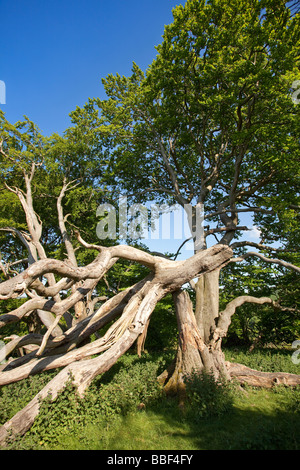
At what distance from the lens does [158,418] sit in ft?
18.4

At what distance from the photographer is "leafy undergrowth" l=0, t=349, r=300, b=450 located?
4.51 m

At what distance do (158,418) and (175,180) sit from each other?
10.3 meters

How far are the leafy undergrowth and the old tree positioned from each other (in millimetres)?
442

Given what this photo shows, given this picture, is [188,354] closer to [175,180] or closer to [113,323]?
[113,323]

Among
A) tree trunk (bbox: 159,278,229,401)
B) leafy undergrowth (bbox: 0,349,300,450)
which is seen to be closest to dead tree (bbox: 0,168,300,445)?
tree trunk (bbox: 159,278,229,401)

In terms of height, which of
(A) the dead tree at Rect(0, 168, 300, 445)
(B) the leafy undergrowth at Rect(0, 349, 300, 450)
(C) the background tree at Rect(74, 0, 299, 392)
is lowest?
(B) the leafy undergrowth at Rect(0, 349, 300, 450)

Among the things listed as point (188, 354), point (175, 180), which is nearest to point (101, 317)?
point (188, 354)

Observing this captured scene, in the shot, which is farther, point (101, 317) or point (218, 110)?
point (218, 110)

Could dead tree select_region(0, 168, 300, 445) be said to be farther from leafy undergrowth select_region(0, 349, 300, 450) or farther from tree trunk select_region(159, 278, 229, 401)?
leafy undergrowth select_region(0, 349, 300, 450)

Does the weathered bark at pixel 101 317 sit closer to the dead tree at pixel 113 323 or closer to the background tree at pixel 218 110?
the dead tree at pixel 113 323

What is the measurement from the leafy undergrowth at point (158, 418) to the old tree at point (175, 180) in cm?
Result: 44

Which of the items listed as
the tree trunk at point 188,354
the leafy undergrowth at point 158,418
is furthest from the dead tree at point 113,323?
the leafy undergrowth at point 158,418

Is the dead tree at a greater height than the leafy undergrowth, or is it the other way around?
the dead tree

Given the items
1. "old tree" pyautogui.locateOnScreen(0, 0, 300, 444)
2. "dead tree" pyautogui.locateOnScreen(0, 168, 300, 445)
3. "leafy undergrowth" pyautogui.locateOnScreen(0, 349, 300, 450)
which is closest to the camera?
"leafy undergrowth" pyautogui.locateOnScreen(0, 349, 300, 450)
